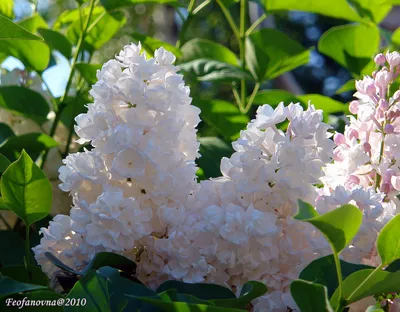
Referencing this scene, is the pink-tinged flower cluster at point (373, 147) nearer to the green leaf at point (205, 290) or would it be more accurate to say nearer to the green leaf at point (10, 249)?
the green leaf at point (205, 290)

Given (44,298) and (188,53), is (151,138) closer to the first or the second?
(44,298)

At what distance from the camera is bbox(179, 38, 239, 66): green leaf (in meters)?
0.80

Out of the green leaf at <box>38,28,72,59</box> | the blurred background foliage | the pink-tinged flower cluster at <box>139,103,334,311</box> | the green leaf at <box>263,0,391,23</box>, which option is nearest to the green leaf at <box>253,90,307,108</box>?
the blurred background foliage

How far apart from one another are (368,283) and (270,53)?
1.45 feet

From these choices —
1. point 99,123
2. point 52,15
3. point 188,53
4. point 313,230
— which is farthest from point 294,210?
point 52,15

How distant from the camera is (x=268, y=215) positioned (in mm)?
398

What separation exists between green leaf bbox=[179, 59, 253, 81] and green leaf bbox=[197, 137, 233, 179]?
60 millimetres

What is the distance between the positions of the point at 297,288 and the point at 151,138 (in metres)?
0.14

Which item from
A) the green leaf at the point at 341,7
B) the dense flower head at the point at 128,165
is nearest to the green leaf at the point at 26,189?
the dense flower head at the point at 128,165

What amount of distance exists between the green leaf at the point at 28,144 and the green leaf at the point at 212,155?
134 millimetres

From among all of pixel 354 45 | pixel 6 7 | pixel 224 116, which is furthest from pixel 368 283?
pixel 6 7

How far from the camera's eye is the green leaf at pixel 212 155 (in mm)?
609

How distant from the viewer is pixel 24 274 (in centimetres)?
43

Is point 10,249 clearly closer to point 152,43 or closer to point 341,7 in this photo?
point 152,43
